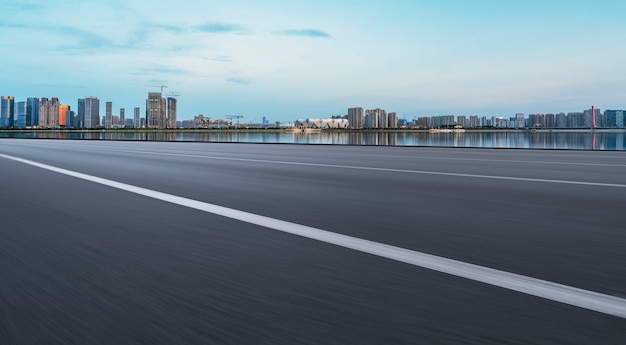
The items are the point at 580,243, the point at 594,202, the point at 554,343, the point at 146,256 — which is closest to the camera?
the point at 554,343

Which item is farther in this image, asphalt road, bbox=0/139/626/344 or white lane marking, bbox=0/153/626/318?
white lane marking, bbox=0/153/626/318

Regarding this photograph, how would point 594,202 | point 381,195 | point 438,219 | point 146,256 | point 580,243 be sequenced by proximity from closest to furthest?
point 146,256 → point 580,243 → point 438,219 → point 594,202 → point 381,195

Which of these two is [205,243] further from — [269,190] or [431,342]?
[269,190]

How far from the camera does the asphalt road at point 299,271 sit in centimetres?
199

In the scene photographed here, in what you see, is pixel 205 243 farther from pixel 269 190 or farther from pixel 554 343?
pixel 269 190

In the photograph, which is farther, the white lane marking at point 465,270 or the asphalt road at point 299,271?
the white lane marking at point 465,270

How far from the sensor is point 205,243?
3.63 meters

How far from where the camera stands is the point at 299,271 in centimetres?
286

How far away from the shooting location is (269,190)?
6.99 m

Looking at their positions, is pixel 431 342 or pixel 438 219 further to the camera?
pixel 438 219

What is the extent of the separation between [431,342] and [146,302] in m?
1.29

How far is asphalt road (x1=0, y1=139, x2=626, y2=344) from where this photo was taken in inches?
78.5

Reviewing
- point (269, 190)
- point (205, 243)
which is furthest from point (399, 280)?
point (269, 190)

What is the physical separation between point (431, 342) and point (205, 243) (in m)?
2.14
